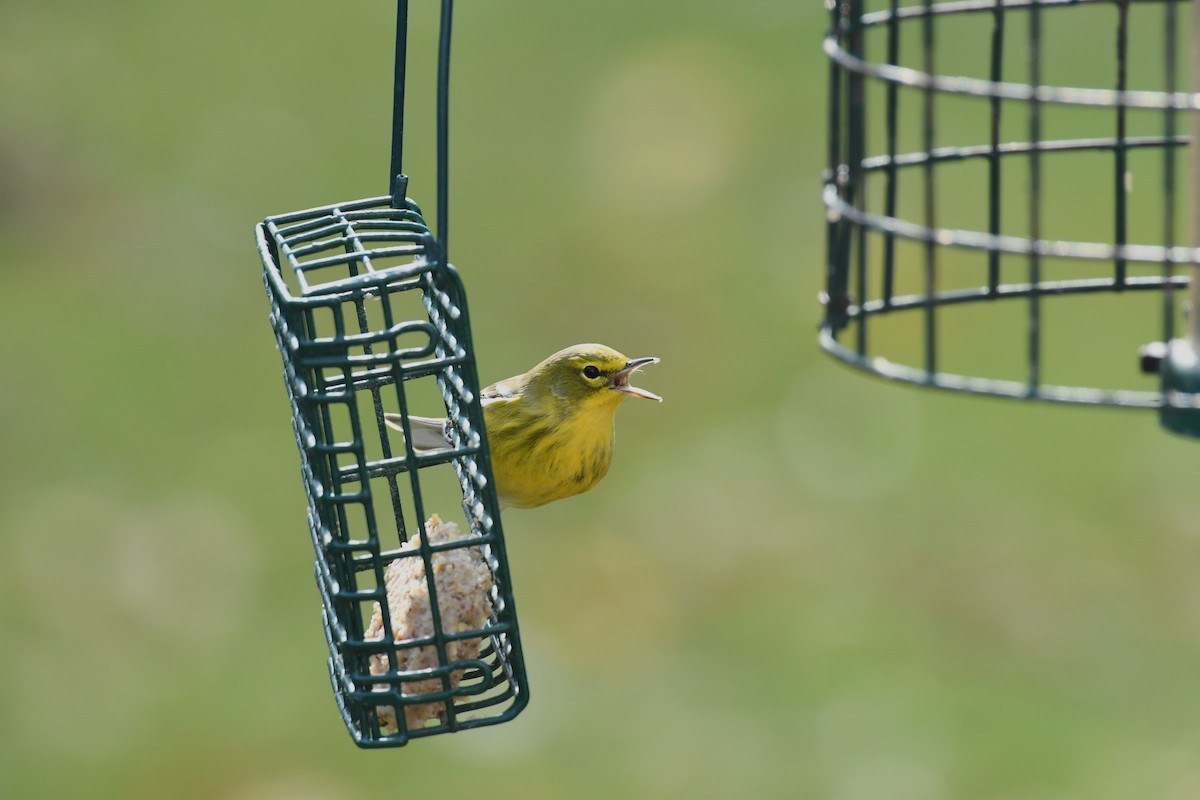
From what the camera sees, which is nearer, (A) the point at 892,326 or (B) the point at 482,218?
(A) the point at 892,326

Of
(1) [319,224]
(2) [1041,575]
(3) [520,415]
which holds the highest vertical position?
(1) [319,224]

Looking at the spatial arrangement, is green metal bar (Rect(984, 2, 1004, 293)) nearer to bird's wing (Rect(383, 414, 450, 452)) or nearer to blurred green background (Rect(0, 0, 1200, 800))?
bird's wing (Rect(383, 414, 450, 452))

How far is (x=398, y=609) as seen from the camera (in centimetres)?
388

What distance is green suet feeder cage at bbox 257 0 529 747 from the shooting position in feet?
11.5

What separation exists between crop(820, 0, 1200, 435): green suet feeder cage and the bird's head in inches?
25.8

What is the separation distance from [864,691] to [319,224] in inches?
A: 161

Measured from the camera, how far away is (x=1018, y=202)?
10039 millimetres

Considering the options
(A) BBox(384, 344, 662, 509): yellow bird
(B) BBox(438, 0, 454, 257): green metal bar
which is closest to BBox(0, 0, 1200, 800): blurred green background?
(A) BBox(384, 344, 662, 509): yellow bird

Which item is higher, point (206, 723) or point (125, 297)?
point (125, 297)

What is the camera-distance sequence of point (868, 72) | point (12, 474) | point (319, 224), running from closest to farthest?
1. point (868, 72)
2. point (319, 224)
3. point (12, 474)

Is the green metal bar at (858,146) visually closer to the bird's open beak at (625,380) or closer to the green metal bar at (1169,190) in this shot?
the green metal bar at (1169,190)

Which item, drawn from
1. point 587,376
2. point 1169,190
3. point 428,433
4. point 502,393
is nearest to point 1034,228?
point 1169,190

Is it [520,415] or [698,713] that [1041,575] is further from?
[520,415]

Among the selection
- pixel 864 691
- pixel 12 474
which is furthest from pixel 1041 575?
pixel 12 474
